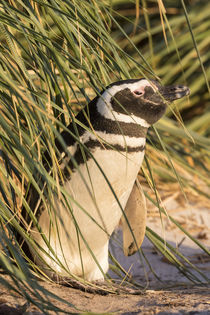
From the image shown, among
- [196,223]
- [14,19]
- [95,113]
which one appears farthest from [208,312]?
[196,223]

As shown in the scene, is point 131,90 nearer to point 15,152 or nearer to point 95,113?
point 95,113

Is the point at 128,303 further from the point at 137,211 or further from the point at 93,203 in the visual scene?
the point at 137,211

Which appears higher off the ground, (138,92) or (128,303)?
(138,92)

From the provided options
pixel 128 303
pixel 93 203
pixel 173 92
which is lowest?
pixel 128 303

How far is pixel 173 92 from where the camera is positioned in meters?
1.63

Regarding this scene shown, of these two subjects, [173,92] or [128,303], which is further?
[173,92]

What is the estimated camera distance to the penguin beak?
1624 millimetres

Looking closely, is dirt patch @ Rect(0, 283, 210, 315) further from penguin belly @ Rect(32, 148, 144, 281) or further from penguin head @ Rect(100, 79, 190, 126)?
penguin head @ Rect(100, 79, 190, 126)

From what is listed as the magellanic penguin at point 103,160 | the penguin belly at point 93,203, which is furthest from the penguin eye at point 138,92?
the penguin belly at point 93,203

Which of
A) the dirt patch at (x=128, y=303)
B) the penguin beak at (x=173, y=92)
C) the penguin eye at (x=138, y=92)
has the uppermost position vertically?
the penguin eye at (x=138, y=92)

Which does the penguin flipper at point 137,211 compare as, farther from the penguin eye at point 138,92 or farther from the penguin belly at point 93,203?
the penguin eye at point 138,92

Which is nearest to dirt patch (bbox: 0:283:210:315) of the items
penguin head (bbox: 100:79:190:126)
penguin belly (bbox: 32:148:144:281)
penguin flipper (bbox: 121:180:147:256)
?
penguin belly (bbox: 32:148:144:281)

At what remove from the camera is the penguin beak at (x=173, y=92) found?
5.33 ft

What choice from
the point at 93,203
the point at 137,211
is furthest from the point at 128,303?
the point at 137,211
